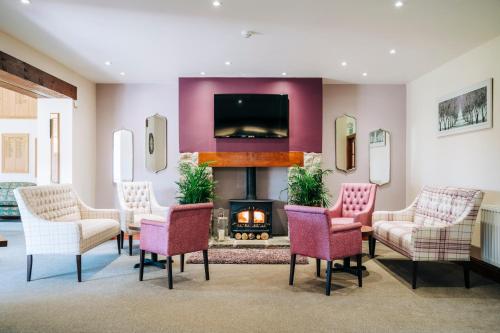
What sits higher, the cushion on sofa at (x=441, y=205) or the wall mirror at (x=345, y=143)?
the wall mirror at (x=345, y=143)

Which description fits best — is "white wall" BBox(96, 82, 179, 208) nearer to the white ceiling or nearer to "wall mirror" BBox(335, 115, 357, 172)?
the white ceiling

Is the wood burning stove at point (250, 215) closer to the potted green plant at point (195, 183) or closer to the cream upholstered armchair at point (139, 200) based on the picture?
the potted green plant at point (195, 183)

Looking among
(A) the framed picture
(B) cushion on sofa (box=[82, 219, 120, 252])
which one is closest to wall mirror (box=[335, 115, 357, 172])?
(A) the framed picture

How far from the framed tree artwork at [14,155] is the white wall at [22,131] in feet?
0.31

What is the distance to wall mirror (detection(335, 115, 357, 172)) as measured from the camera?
688cm

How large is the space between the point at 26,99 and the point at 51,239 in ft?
22.3

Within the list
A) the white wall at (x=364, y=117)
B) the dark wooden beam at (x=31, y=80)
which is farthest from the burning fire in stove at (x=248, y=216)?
the dark wooden beam at (x=31, y=80)

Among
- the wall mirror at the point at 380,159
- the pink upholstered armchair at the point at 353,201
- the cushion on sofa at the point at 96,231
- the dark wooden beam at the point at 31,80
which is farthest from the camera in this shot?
the wall mirror at the point at 380,159

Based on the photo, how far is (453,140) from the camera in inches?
211

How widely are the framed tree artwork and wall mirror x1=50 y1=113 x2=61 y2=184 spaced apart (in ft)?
12.4

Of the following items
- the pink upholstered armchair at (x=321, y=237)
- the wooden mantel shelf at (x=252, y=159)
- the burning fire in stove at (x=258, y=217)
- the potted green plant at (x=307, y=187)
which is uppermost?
the wooden mantel shelf at (x=252, y=159)

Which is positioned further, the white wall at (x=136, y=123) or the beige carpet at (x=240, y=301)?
the white wall at (x=136, y=123)

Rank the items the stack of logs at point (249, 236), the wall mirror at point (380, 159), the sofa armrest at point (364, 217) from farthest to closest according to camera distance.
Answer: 1. the wall mirror at point (380, 159)
2. the stack of logs at point (249, 236)
3. the sofa armrest at point (364, 217)

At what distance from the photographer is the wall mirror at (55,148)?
6141 millimetres
